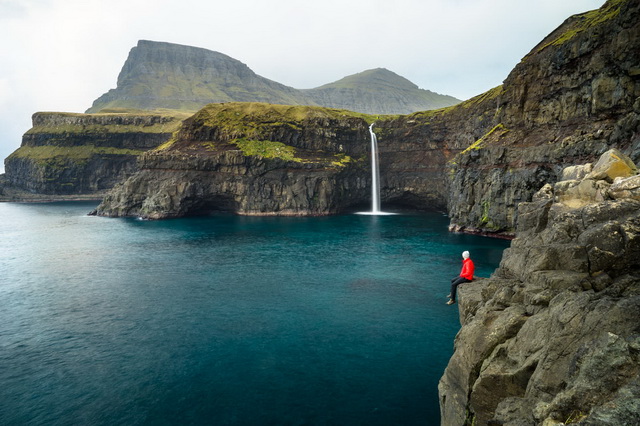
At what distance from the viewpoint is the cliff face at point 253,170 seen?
351 feet

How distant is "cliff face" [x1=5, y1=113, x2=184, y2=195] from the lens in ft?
595

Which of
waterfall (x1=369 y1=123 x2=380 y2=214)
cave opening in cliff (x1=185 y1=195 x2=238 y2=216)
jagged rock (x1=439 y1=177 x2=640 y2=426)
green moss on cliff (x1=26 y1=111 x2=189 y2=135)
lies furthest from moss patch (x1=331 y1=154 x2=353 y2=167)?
green moss on cliff (x1=26 y1=111 x2=189 y2=135)

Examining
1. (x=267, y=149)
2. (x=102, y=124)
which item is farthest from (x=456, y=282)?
(x=102, y=124)

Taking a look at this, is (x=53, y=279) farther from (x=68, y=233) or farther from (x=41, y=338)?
(x=68, y=233)

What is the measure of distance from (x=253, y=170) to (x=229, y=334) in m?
86.2

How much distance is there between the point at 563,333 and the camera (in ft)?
31.6

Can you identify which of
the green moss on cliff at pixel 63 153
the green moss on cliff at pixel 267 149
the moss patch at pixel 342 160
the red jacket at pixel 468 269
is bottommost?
the red jacket at pixel 468 269

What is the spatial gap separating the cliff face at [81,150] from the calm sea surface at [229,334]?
14462cm

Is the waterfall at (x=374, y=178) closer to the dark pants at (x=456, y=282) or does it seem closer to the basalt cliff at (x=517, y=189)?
the basalt cliff at (x=517, y=189)

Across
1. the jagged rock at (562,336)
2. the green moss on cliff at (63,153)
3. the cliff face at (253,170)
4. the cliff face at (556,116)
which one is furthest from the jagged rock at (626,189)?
the green moss on cliff at (63,153)

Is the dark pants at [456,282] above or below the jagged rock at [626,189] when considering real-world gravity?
below

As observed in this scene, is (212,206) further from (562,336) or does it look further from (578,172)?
(562,336)

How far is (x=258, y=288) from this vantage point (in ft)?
122

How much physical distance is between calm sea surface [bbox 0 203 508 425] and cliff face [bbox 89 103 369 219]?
5160cm
